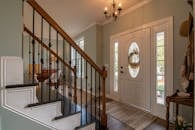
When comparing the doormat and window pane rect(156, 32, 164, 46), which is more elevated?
window pane rect(156, 32, 164, 46)

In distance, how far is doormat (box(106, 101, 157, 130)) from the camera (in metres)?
3.27

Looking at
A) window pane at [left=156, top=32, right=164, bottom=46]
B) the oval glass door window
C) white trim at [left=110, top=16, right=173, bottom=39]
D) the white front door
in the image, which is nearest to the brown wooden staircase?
the white front door

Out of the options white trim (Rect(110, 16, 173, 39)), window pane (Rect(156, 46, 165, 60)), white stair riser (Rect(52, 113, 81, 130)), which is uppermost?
white trim (Rect(110, 16, 173, 39))

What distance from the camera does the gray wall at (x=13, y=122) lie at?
168 cm

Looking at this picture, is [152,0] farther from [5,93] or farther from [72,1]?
[5,93]

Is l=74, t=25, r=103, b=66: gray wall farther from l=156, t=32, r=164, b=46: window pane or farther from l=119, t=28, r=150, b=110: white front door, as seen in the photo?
l=156, t=32, r=164, b=46: window pane

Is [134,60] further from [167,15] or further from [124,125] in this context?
[124,125]

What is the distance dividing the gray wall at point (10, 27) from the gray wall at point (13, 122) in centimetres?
61

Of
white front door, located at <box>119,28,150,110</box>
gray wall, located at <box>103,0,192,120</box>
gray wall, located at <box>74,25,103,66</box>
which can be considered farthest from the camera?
gray wall, located at <box>74,25,103,66</box>

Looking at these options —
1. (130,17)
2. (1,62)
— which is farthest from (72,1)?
(1,62)

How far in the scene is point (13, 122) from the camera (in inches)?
68.6

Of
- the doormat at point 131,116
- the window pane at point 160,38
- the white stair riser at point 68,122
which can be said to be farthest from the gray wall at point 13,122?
the window pane at point 160,38

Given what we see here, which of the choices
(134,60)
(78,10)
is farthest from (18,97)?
(78,10)

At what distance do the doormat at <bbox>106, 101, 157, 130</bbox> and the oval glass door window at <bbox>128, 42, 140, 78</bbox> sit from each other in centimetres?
94
